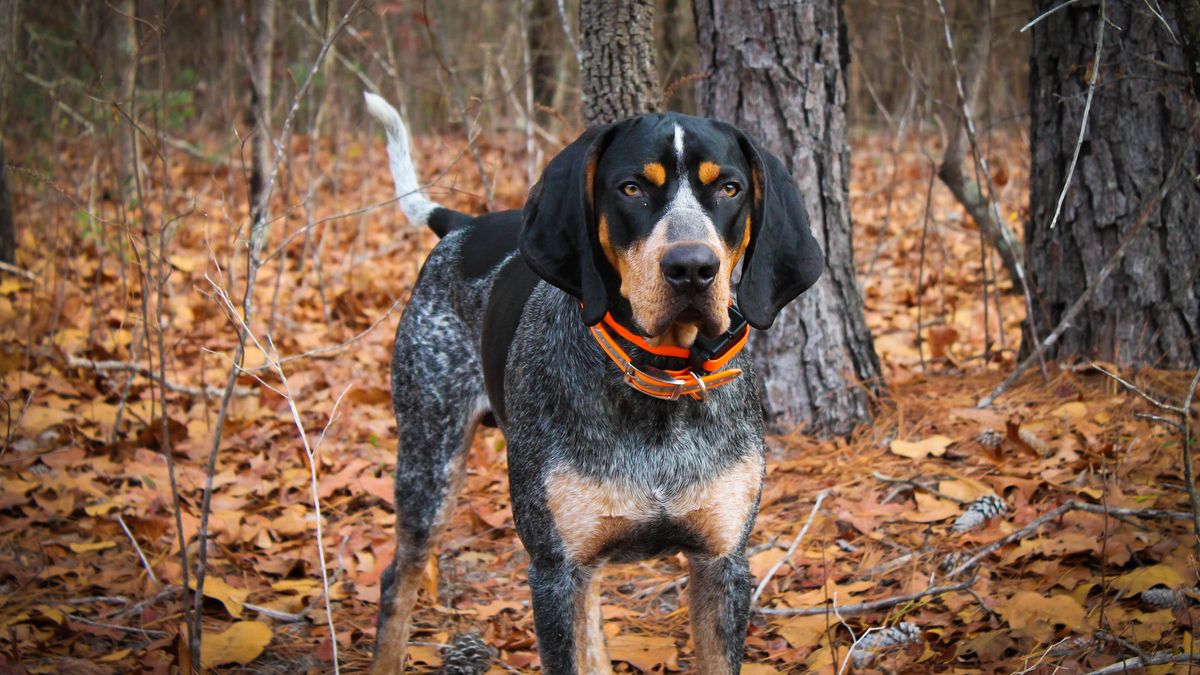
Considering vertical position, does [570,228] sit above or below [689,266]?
above

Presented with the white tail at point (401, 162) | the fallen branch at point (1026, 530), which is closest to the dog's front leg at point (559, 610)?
the fallen branch at point (1026, 530)

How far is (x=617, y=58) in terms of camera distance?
15.6 feet

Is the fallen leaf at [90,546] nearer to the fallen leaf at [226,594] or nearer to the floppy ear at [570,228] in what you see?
the fallen leaf at [226,594]

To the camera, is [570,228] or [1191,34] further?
[1191,34]

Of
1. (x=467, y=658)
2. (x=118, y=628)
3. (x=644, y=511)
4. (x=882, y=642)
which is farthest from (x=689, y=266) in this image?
(x=118, y=628)

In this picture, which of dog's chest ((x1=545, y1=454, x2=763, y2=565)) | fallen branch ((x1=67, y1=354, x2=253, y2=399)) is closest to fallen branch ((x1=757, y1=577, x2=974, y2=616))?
dog's chest ((x1=545, y1=454, x2=763, y2=565))

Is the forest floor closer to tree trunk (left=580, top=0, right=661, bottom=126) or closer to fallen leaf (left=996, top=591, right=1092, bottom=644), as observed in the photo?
fallen leaf (left=996, top=591, right=1092, bottom=644)

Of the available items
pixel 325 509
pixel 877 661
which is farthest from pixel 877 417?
pixel 325 509

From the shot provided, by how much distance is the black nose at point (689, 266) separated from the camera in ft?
8.69

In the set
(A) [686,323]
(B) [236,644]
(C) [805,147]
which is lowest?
(B) [236,644]

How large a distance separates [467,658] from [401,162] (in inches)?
84.1

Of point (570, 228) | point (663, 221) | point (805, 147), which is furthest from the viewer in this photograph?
point (805, 147)

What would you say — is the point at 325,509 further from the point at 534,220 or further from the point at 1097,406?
the point at 1097,406

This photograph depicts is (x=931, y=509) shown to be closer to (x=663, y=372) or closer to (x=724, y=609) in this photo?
(x=724, y=609)
